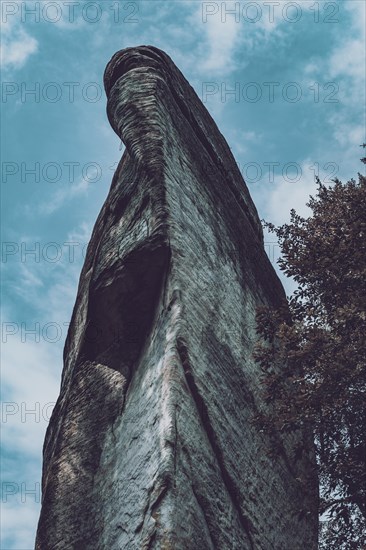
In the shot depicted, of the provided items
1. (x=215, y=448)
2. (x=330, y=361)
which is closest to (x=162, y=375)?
(x=215, y=448)

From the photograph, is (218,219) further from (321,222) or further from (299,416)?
(299,416)

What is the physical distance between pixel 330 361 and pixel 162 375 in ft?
10.9

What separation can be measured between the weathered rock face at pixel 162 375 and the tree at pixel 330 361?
43 centimetres

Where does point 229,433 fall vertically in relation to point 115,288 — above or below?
below

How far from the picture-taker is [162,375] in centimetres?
924

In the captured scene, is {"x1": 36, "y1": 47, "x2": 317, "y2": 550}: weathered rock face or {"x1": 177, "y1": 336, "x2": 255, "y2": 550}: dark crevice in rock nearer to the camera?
{"x1": 36, "y1": 47, "x2": 317, "y2": 550}: weathered rock face

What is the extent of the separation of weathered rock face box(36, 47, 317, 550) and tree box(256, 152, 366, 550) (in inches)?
17.1

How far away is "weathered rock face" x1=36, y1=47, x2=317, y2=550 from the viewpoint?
8.59 m

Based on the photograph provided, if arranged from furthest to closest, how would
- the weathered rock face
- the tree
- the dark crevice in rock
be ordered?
the tree, the dark crevice in rock, the weathered rock face

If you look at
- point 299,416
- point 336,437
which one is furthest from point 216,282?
point 336,437

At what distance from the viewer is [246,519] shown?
30.2 feet

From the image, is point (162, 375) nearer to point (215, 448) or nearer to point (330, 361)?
point (215, 448)

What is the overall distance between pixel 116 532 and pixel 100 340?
3.71 metres

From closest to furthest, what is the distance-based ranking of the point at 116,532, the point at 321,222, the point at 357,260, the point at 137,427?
the point at 116,532 < the point at 137,427 < the point at 357,260 < the point at 321,222
